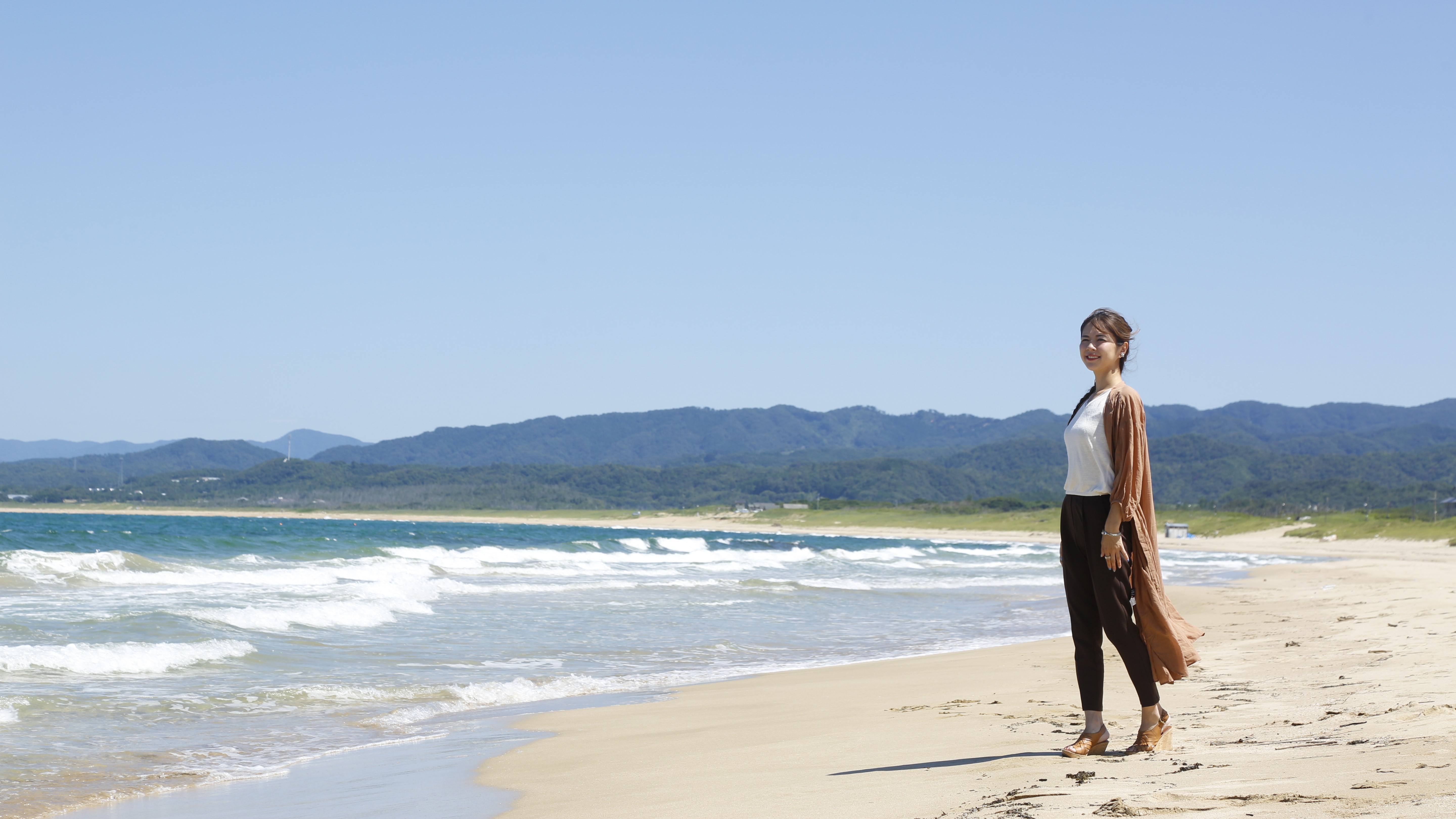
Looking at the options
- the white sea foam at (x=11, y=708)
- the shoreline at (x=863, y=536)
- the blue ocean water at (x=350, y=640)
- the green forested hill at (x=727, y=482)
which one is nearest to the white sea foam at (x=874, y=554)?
the blue ocean water at (x=350, y=640)

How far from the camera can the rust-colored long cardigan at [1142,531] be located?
4496mm

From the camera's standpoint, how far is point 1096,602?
15.5 feet

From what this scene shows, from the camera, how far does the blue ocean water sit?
267 inches

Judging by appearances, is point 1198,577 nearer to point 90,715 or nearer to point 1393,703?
point 1393,703

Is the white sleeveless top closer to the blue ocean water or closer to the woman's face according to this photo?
the woman's face

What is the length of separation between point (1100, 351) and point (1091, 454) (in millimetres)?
464

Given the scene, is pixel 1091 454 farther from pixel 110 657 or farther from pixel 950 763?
pixel 110 657

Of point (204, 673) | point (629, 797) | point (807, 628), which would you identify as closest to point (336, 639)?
point (204, 673)

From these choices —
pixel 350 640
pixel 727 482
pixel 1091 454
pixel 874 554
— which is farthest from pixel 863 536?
pixel 1091 454

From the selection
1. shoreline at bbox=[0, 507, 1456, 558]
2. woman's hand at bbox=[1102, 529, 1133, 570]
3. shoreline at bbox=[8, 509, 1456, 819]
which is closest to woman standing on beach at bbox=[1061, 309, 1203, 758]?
woman's hand at bbox=[1102, 529, 1133, 570]

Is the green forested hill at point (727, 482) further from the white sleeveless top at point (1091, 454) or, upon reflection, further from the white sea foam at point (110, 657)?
the white sleeveless top at point (1091, 454)

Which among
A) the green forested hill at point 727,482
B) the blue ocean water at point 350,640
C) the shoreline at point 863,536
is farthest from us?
the green forested hill at point 727,482

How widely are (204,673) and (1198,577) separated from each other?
1045 inches

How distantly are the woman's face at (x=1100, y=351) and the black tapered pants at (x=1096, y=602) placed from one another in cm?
57
